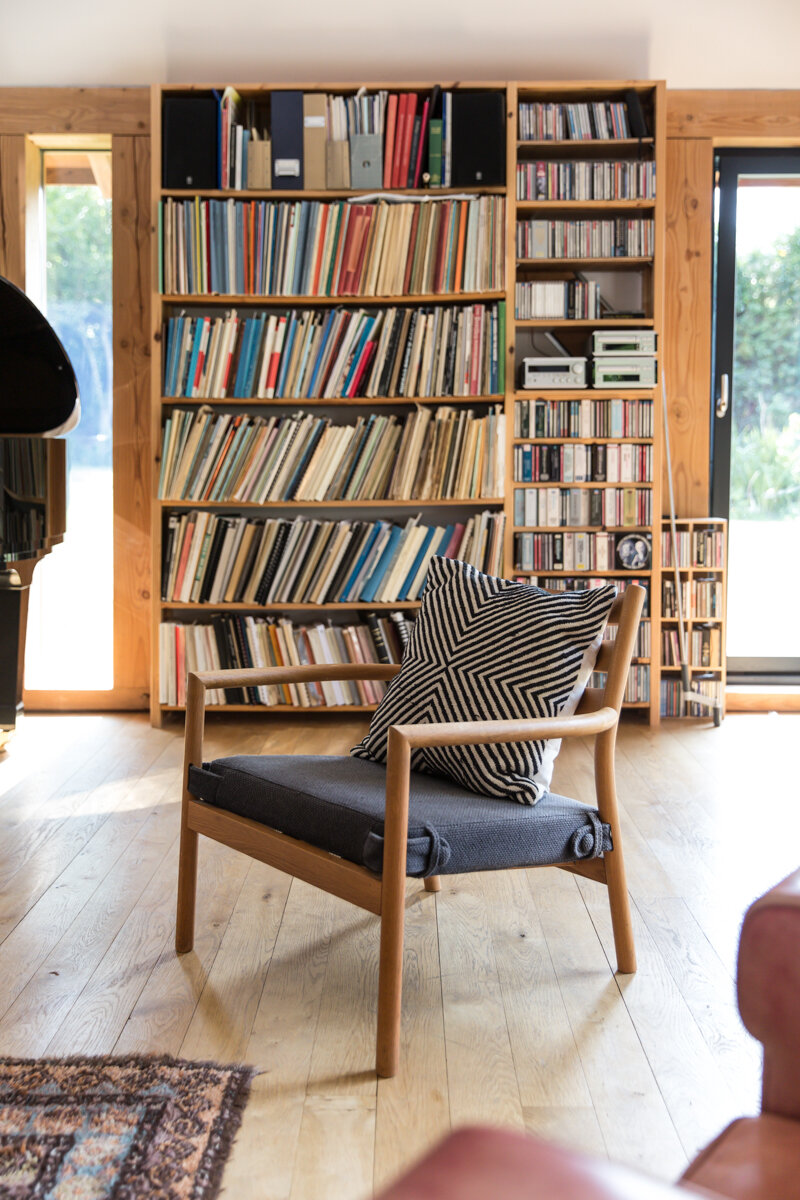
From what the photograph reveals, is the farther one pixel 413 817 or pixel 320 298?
pixel 320 298

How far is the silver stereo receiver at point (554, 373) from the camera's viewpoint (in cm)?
414

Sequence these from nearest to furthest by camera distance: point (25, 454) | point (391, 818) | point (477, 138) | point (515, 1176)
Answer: point (515, 1176) → point (391, 818) → point (25, 454) → point (477, 138)

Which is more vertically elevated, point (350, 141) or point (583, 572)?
point (350, 141)

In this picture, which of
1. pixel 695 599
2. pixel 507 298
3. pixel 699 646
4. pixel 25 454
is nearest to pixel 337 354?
pixel 507 298

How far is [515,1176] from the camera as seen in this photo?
0.59 metres

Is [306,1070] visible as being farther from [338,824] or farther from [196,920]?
[196,920]

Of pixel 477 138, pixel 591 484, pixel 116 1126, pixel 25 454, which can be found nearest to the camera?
pixel 116 1126

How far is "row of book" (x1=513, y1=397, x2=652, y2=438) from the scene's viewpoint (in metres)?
4.16

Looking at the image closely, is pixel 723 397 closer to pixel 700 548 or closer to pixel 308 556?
pixel 700 548

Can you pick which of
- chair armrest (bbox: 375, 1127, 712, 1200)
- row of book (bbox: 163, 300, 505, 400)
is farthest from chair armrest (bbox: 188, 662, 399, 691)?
row of book (bbox: 163, 300, 505, 400)

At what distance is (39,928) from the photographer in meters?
2.26

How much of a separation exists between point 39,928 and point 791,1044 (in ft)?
5.83

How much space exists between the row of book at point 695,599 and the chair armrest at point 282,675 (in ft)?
7.48

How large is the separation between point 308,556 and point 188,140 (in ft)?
5.29
